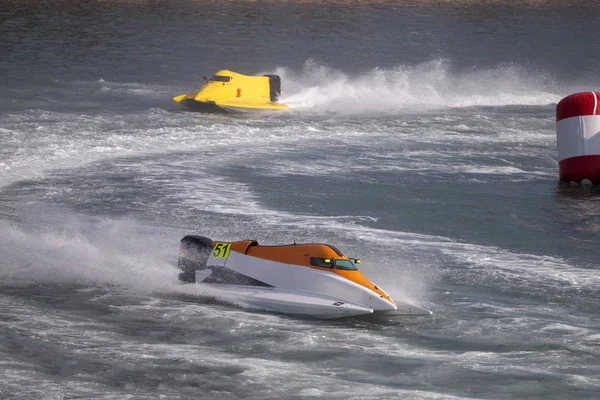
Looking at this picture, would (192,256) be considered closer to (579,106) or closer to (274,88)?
(579,106)

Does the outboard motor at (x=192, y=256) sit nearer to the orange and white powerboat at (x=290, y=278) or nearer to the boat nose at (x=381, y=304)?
the orange and white powerboat at (x=290, y=278)

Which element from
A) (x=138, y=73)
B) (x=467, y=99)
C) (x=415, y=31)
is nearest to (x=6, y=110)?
(x=138, y=73)

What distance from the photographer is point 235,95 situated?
4453 cm

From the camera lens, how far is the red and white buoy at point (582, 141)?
34.2 m

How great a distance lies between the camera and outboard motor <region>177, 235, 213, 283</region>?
22766 mm

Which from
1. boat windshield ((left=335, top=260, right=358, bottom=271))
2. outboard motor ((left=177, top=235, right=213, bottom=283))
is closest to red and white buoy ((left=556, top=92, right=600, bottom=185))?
boat windshield ((left=335, top=260, right=358, bottom=271))

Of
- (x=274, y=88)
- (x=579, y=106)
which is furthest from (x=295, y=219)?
(x=274, y=88)

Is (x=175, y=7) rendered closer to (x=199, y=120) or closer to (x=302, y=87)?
(x=302, y=87)

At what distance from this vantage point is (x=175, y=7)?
8531 cm

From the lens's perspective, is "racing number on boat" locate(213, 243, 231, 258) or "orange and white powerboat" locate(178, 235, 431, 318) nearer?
"orange and white powerboat" locate(178, 235, 431, 318)

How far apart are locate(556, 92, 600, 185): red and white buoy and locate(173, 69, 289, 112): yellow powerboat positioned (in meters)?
14.7

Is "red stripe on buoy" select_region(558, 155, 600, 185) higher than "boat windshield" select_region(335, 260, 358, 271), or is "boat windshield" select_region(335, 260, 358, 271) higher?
"red stripe on buoy" select_region(558, 155, 600, 185)

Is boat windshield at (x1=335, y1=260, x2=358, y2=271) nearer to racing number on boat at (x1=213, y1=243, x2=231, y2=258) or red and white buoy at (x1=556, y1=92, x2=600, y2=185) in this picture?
racing number on boat at (x1=213, y1=243, x2=231, y2=258)

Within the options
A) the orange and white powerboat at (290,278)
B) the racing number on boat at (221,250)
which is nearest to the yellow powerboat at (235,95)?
the racing number on boat at (221,250)
